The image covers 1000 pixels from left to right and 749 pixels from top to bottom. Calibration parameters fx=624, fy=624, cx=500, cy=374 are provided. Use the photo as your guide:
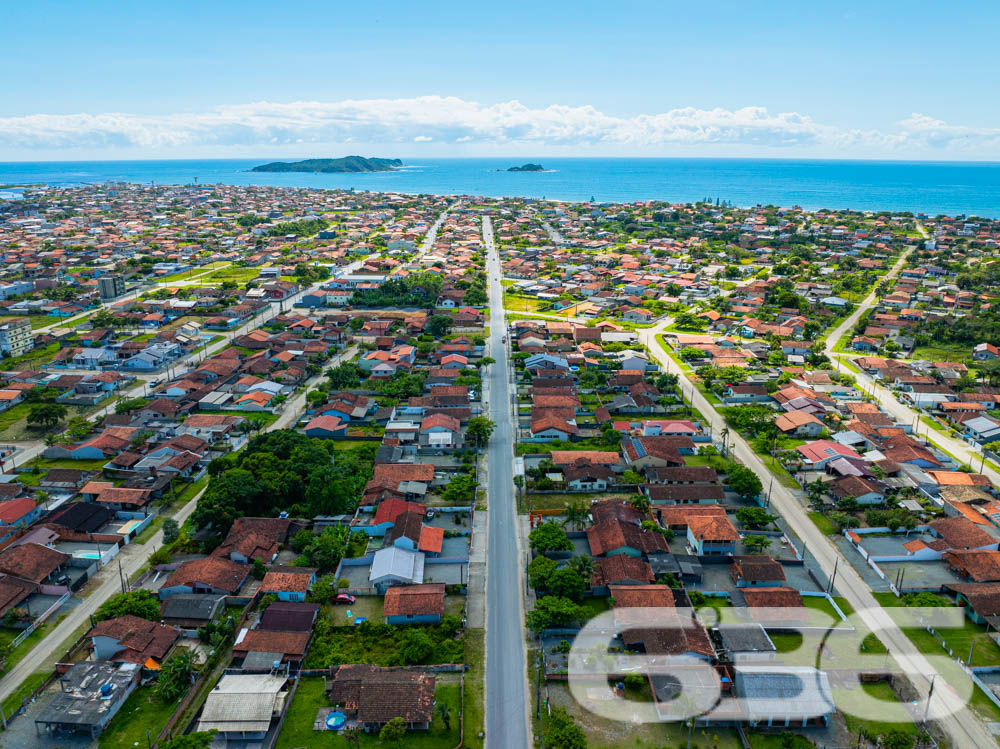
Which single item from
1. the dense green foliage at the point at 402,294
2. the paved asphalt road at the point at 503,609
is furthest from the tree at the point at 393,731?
the dense green foliage at the point at 402,294

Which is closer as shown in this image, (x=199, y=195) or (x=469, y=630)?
(x=469, y=630)

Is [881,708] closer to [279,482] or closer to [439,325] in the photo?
[279,482]

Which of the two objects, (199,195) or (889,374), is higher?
(199,195)

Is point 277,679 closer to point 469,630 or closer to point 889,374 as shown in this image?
point 469,630

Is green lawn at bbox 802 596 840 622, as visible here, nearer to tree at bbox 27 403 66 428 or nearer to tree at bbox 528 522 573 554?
tree at bbox 528 522 573 554

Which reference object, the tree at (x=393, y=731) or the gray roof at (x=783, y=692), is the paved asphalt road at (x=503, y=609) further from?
the gray roof at (x=783, y=692)

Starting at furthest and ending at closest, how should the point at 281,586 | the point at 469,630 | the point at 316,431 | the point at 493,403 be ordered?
the point at 493,403
the point at 316,431
the point at 281,586
the point at 469,630

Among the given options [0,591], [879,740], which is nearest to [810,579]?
[879,740]

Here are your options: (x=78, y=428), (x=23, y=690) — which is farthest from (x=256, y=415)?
(x=23, y=690)
